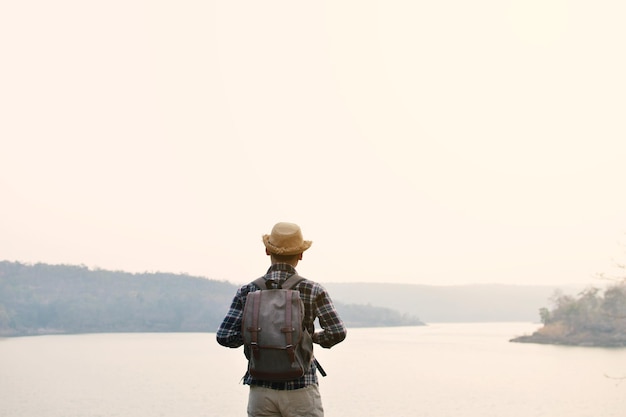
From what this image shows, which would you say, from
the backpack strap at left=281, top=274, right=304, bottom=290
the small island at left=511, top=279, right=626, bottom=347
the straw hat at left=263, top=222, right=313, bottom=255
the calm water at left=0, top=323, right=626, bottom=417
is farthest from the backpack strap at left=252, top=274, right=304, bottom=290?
the small island at left=511, top=279, right=626, bottom=347

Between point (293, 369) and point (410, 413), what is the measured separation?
4345cm

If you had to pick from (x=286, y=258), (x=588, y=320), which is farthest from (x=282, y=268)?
(x=588, y=320)

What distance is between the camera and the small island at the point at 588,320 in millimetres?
115750

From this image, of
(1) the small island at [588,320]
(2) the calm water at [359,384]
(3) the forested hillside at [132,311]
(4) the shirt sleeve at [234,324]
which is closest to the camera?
(4) the shirt sleeve at [234,324]

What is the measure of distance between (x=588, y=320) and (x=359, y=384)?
214 ft

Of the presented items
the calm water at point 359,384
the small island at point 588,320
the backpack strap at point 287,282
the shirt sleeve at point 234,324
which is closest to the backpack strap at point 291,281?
the backpack strap at point 287,282

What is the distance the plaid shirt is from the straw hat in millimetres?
92

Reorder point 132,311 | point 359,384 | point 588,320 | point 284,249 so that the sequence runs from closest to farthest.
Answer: point 284,249 → point 359,384 → point 588,320 → point 132,311

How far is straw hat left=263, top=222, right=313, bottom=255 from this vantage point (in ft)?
13.6

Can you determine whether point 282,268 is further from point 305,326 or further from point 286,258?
point 305,326

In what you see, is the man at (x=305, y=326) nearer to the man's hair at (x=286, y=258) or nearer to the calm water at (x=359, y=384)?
the man's hair at (x=286, y=258)

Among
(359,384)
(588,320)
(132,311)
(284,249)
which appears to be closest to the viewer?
(284,249)

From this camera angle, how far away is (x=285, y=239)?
13.6 ft

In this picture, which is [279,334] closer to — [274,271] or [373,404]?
[274,271]
